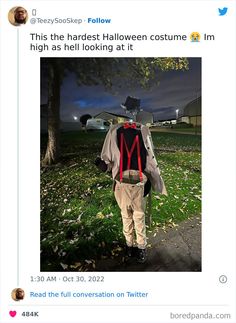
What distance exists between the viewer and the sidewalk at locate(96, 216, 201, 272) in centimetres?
300

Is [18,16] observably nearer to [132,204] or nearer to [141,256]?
[132,204]

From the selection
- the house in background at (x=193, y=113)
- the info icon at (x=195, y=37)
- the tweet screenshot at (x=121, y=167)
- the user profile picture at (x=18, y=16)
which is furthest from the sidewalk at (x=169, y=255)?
the user profile picture at (x=18, y=16)

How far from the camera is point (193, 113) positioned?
3334 mm

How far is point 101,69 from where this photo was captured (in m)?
3.43

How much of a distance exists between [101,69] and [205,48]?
1.38 metres

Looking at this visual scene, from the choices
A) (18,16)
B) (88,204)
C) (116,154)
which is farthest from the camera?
(88,204)

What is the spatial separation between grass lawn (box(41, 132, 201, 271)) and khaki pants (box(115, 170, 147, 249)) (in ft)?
1.10

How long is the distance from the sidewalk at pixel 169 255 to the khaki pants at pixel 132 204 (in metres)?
0.23
